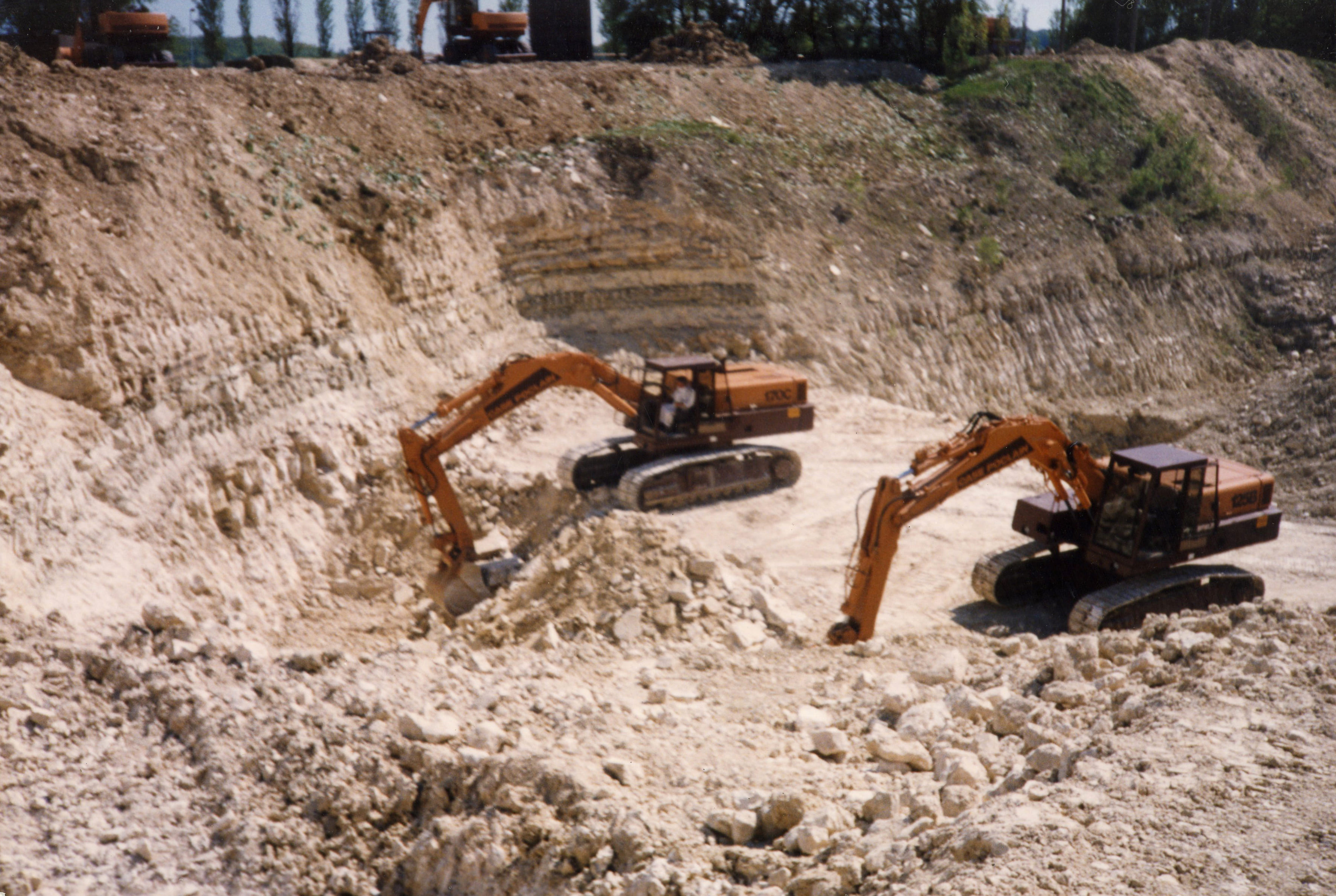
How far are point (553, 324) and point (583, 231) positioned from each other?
1854mm

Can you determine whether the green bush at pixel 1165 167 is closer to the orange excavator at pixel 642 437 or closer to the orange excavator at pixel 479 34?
the orange excavator at pixel 479 34

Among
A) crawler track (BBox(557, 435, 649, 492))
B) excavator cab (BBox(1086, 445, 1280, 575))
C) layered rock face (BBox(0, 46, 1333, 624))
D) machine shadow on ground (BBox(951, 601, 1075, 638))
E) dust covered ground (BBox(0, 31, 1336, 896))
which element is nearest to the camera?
dust covered ground (BBox(0, 31, 1336, 896))

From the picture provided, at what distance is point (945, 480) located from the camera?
34.3 feet

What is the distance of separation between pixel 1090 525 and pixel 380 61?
16490 millimetres

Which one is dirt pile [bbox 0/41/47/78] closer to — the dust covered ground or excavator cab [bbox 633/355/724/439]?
the dust covered ground

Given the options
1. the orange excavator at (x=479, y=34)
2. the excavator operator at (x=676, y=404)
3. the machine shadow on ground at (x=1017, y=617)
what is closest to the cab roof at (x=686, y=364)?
the excavator operator at (x=676, y=404)

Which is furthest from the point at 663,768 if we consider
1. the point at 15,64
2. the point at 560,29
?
the point at 560,29

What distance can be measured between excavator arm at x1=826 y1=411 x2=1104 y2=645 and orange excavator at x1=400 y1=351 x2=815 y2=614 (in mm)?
3725

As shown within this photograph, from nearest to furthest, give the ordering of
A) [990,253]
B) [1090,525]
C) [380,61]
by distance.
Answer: [1090,525], [380,61], [990,253]

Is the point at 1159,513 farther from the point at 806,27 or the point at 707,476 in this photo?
the point at 806,27

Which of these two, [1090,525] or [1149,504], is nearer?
[1149,504]

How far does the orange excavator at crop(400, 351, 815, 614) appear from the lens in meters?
12.3

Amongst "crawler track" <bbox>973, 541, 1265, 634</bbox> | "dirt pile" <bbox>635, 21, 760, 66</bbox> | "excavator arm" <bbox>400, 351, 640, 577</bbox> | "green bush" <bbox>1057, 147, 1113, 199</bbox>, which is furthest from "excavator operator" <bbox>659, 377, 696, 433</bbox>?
"green bush" <bbox>1057, 147, 1113, 199</bbox>

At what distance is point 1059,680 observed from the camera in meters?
8.03
